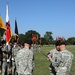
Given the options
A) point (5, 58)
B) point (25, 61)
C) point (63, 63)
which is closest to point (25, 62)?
point (25, 61)

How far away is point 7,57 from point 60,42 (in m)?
6.22

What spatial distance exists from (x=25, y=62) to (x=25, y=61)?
Result: 0.03 m

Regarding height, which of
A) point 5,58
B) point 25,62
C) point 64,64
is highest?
point 5,58

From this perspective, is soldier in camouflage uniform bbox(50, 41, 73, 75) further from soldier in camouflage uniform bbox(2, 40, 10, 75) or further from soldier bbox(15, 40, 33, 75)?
soldier in camouflage uniform bbox(2, 40, 10, 75)

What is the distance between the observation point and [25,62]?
33.4ft

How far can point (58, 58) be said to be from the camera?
33.1ft

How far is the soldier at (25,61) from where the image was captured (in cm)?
1012

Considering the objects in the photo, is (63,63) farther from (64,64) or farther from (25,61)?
(25,61)

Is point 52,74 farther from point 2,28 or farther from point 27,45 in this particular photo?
point 2,28

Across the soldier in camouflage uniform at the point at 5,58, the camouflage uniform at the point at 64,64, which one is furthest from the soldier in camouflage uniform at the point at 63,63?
the soldier in camouflage uniform at the point at 5,58

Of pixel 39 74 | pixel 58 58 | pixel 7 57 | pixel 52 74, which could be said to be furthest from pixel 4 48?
pixel 58 58

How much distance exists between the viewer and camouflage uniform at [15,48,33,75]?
10.1 meters

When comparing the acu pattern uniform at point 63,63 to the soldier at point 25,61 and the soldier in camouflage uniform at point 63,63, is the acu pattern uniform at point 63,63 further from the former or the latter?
the soldier at point 25,61

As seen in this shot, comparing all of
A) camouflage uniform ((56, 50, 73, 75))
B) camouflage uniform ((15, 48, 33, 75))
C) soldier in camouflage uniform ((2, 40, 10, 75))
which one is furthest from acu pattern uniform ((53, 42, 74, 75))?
soldier in camouflage uniform ((2, 40, 10, 75))
